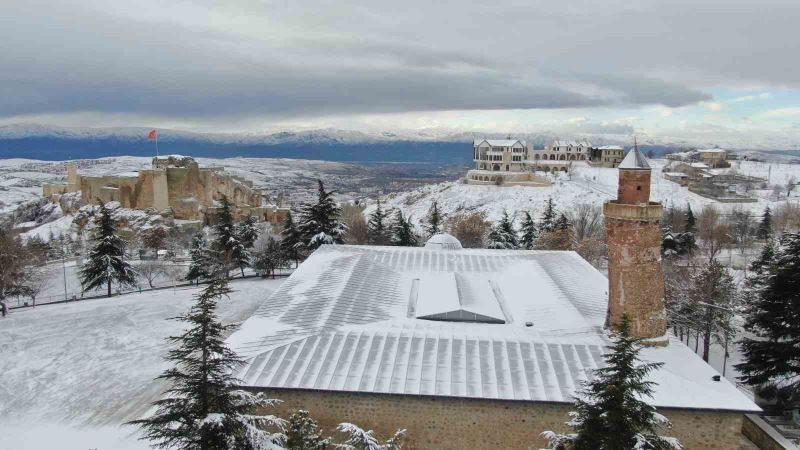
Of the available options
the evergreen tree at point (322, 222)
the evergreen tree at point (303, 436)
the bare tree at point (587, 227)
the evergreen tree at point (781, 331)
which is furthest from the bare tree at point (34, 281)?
the bare tree at point (587, 227)

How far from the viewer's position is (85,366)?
20.1 m

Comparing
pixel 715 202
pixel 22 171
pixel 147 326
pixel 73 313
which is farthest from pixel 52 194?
pixel 22 171

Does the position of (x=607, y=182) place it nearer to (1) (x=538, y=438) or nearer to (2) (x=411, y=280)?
(2) (x=411, y=280)

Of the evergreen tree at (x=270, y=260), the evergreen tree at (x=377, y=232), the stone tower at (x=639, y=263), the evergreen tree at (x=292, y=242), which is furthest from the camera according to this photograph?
the evergreen tree at (x=377, y=232)

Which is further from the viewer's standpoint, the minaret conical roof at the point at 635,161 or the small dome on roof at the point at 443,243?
the small dome on roof at the point at 443,243

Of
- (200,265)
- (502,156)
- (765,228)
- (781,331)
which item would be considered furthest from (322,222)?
(502,156)

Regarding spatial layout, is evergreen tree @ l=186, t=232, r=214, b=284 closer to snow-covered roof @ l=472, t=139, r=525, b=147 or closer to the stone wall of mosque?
the stone wall of mosque

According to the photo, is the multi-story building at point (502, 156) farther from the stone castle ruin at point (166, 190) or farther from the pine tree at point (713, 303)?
the pine tree at point (713, 303)

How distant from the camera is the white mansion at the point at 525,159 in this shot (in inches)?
3041

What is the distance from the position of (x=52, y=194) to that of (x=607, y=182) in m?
73.4

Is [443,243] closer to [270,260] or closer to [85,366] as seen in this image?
[270,260]

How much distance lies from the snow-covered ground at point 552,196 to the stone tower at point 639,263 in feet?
156

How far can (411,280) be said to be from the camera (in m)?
20.4

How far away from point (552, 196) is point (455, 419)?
60.6 meters
